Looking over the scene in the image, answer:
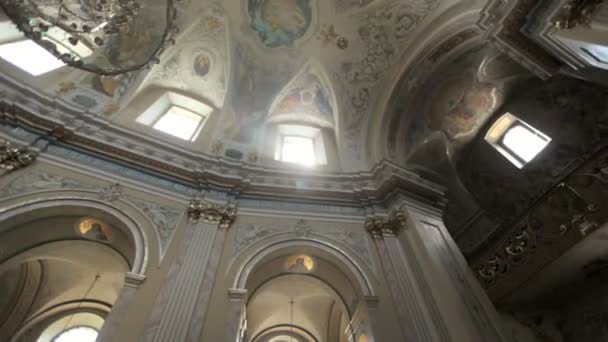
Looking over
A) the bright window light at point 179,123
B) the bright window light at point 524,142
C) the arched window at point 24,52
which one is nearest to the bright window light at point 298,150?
the bright window light at point 179,123

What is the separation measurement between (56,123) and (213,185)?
11.1 ft

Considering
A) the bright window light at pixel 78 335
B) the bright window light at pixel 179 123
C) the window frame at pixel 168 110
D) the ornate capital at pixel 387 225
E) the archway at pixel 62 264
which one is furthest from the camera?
the bright window light at pixel 179 123

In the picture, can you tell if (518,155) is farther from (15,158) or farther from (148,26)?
(15,158)

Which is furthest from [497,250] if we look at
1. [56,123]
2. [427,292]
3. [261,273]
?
[56,123]

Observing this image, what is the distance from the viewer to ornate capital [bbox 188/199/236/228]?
20.5 ft

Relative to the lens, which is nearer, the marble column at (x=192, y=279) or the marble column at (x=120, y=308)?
the marble column at (x=120, y=308)

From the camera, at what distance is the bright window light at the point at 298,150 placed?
9.46 metres

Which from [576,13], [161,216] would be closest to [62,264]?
[161,216]

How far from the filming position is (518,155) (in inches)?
376

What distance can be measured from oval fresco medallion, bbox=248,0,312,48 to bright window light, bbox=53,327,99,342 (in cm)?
1086

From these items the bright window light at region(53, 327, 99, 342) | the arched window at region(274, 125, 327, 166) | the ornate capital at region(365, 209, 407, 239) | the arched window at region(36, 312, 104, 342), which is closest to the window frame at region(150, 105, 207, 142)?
the arched window at region(274, 125, 327, 166)

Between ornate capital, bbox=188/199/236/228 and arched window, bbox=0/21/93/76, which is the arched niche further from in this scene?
arched window, bbox=0/21/93/76

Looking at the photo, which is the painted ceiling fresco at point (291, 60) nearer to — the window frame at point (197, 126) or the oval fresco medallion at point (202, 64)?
the oval fresco medallion at point (202, 64)

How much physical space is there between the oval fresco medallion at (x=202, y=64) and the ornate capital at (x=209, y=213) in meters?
5.28
